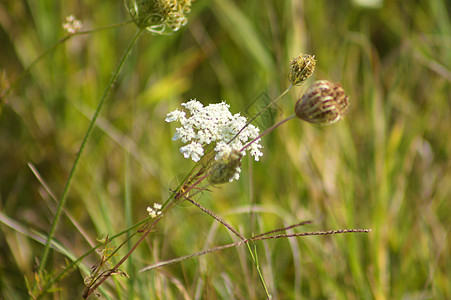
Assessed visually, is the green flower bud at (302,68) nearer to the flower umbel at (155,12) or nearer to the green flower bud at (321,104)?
the green flower bud at (321,104)

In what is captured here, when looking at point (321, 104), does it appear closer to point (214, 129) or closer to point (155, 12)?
point (214, 129)

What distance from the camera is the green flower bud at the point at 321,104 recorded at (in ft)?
2.18

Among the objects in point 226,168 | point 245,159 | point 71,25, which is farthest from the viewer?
point 245,159

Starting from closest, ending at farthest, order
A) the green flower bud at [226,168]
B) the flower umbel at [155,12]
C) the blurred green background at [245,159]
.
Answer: the green flower bud at [226,168]
the flower umbel at [155,12]
the blurred green background at [245,159]

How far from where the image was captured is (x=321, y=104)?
661 mm

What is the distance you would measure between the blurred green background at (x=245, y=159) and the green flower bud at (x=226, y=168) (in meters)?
0.47

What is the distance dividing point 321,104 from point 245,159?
2.67 feet

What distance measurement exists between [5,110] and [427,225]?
140 cm

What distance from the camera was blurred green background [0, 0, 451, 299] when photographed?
1224 millimetres

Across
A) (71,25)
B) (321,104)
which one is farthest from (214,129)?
(71,25)

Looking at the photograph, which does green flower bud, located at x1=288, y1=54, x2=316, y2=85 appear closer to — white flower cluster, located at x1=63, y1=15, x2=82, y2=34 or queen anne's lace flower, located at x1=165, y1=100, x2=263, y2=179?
queen anne's lace flower, located at x1=165, y1=100, x2=263, y2=179

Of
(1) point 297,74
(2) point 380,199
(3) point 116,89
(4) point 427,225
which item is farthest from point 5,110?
(4) point 427,225

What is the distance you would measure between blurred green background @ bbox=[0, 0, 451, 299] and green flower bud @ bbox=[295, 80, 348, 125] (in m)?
0.43

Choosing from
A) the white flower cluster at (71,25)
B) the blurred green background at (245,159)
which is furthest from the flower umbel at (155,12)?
the blurred green background at (245,159)
